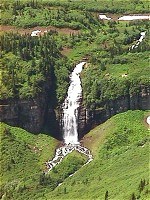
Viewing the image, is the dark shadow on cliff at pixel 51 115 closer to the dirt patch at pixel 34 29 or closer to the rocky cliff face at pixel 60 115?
the rocky cliff face at pixel 60 115

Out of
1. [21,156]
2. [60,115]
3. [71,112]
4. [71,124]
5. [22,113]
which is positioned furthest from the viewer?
[60,115]

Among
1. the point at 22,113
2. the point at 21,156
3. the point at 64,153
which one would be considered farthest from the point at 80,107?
the point at 21,156

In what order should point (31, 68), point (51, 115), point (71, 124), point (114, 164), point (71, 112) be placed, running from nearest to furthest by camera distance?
point (114, 164) → point (71, 124) → point (71, 112) → point (51, 115) → point (31, 68)

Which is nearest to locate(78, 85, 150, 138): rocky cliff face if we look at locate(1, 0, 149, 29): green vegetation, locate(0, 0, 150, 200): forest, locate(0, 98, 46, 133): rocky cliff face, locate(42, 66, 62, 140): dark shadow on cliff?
locate(0, 0, 150, 200): forest

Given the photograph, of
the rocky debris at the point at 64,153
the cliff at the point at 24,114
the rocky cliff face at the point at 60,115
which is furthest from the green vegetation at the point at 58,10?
the rocky debris at the point at 64,153

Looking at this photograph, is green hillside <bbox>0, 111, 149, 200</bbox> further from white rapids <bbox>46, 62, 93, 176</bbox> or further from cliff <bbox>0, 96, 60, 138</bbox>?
cliff <bbox>0, 96, 60, 138</bbox>

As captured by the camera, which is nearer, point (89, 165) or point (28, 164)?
point (89, 165)

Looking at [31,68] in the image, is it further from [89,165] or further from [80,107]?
[89,165]
